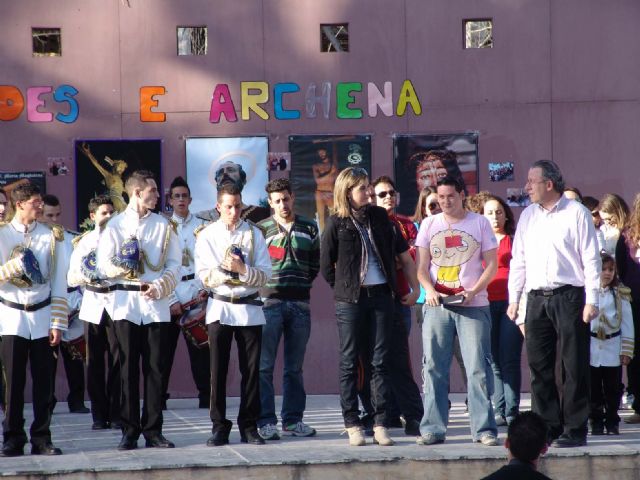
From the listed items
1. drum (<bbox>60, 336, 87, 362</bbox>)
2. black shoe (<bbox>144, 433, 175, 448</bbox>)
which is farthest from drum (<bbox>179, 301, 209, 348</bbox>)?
black shoe (<bbox>144, 433, 175, 448</bbox>)

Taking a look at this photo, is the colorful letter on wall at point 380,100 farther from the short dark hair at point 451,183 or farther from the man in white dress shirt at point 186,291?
the short dark hair at point 451,183

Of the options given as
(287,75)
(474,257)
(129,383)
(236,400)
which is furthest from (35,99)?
(474,257)

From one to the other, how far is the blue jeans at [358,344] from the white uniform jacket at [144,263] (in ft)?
4.20

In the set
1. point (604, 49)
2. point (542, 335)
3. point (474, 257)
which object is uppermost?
point (604, 49)

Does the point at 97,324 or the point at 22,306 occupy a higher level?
the point at 22,306

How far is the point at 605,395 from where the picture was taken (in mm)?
10273

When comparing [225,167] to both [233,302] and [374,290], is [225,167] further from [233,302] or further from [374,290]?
[374,290]

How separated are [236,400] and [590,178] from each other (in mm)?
4327

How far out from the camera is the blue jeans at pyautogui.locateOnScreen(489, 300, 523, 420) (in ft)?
34.2

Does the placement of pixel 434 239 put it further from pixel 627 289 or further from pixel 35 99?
pixel 35 99

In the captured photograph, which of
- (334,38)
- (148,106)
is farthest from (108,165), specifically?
(334,38)

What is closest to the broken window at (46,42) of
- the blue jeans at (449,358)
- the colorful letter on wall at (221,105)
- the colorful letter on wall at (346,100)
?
the colorful letter on wall at (221,105)

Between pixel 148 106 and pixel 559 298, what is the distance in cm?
565

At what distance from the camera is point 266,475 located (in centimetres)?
834
